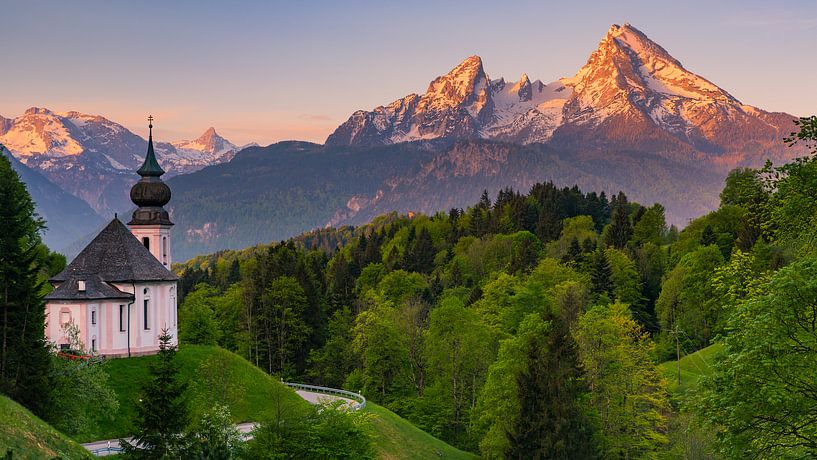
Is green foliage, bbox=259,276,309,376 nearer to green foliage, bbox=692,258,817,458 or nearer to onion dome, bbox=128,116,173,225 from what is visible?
onion dome, bbox=128,116,173,225

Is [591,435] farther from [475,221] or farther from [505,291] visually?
[475,221]

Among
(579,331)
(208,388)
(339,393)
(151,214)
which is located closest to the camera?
(208,388)

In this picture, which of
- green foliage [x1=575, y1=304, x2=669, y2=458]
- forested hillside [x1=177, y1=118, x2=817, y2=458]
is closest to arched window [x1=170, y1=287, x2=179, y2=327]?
forested hillside [x1=177, y1=118, x2=817, y2=458]

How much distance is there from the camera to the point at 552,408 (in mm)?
61625

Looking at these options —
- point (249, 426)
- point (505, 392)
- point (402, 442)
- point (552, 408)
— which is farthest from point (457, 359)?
point (249, 426)

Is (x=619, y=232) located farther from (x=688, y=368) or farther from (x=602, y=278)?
(x=688, y=368)

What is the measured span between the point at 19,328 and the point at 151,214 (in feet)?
119

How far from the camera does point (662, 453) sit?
6209cm

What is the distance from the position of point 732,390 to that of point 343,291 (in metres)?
92.0

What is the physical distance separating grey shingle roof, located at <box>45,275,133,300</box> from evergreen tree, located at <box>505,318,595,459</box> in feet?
84.8

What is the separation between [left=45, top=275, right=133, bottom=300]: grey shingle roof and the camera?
209 feet

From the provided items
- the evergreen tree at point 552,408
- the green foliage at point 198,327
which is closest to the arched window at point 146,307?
the green foliage at point 198,327

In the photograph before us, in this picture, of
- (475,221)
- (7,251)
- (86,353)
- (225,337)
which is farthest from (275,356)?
(475,221)

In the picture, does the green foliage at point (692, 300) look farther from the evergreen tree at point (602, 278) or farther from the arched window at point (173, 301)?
the arched window at point (173, 301)
